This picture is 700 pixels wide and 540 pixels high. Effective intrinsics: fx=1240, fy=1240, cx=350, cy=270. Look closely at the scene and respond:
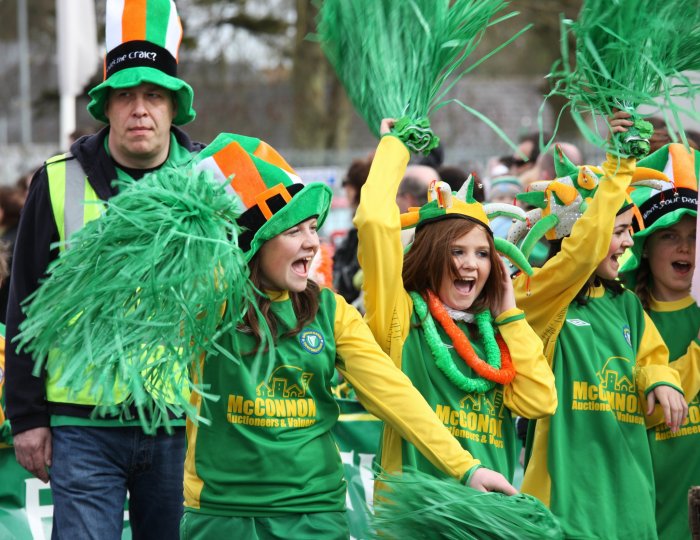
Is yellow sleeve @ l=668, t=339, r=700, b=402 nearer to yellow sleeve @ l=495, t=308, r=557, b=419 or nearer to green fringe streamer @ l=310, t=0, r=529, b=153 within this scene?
yellow sleeve @ l=495, t=308, r=557, b=419

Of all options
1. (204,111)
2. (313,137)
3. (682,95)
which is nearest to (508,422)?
(682,95)

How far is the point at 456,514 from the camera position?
3.59 m

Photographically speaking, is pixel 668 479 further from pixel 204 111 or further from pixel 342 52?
pixel 204 111

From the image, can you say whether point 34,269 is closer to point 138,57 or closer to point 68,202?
point 68,202

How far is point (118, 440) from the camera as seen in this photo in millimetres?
4293

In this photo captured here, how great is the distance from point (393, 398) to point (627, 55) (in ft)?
4.64

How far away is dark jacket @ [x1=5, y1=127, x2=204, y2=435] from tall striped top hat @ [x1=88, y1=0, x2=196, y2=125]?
0.88ft

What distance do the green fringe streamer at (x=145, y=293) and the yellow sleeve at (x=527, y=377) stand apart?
1166 millimetres

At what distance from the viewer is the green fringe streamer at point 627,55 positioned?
13.6 feet

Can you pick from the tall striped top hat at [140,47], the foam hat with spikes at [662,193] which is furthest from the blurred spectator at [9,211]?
the foam hat with spikes at [662,193]

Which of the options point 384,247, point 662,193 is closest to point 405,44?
point 384,247

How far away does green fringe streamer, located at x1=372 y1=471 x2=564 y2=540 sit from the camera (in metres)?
3.56

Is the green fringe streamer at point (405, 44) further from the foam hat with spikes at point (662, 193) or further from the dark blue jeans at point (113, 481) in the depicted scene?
the dark blue jeans at point (113, 481)

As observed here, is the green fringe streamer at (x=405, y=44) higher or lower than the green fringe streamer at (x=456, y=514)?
higher
